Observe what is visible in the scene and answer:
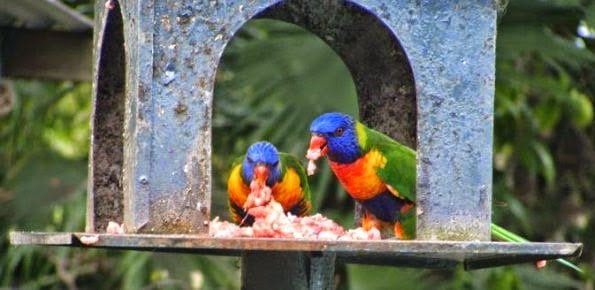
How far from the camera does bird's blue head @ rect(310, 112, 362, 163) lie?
3219 mm

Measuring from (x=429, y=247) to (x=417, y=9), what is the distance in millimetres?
667

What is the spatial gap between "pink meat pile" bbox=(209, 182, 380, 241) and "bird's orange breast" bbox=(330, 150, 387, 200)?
0.12 m

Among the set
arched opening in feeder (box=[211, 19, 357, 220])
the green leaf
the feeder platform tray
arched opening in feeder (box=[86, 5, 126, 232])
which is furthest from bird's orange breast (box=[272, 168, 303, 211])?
the green leaf

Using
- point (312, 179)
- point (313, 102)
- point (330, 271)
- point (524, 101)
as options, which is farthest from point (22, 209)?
point (330, 271)

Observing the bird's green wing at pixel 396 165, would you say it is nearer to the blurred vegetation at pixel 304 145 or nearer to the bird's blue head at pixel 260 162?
the bird's blue head at pixel 260 162

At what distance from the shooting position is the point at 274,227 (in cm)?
288

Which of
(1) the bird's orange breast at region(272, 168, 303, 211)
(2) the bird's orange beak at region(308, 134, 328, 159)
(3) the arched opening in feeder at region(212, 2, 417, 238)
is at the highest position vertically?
(3) the arched opening in feeder at region(212, 2, 417, 238)

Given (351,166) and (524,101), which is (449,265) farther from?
(524,101)

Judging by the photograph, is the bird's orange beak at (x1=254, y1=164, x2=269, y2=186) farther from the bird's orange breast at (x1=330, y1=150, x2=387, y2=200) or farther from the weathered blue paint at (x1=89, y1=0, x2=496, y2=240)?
the weathered blue paint at (x1=89, y1=0, x2=496, y2=240)

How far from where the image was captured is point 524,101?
575cm

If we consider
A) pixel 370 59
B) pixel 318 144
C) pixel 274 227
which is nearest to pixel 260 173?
pixel 318 144

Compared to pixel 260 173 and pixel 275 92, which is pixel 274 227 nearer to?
pixel 260 173

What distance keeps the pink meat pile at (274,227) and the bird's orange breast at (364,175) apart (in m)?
0.12

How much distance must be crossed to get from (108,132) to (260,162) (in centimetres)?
42
